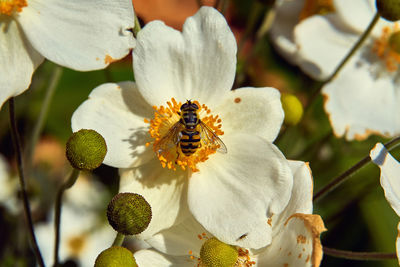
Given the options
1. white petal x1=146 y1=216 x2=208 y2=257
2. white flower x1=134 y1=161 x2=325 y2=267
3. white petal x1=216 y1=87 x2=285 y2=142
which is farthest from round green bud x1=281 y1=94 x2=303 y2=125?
white petal x1=146 y1=216 x2=208 y2=257

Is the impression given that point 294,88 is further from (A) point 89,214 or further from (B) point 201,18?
(B) point 201,18

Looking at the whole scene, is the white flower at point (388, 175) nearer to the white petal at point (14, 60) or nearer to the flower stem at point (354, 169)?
the flower stem at point (354, 169)

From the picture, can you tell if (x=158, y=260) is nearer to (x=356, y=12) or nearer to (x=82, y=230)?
(x=356, y=12)

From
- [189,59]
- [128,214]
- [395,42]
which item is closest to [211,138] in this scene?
[189,59]

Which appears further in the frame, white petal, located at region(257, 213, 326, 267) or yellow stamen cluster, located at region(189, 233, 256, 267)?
yellow stamen cluster, located at region(189, 233, 256, 267)

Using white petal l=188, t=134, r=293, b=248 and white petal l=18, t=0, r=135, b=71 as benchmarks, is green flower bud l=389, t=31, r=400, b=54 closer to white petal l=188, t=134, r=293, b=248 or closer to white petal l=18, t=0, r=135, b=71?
white petal l=188, t=134, r=293, b=248

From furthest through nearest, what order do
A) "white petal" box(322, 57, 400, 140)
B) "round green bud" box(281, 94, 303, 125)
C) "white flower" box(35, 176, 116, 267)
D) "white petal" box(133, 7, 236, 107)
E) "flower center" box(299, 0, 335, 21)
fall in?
"white flower" box(35, 176, 116, 267) < "flower center" box(299, 0, 335, 21) < "white petal" box(322, 57, 400, 140) < "round green bud" box(281, 94, 303, 125) < "white petal" box(133, 7, 236, 107)

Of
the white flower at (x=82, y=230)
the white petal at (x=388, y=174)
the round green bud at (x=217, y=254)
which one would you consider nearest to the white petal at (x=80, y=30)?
the round green bud at (x=217, y=254)
